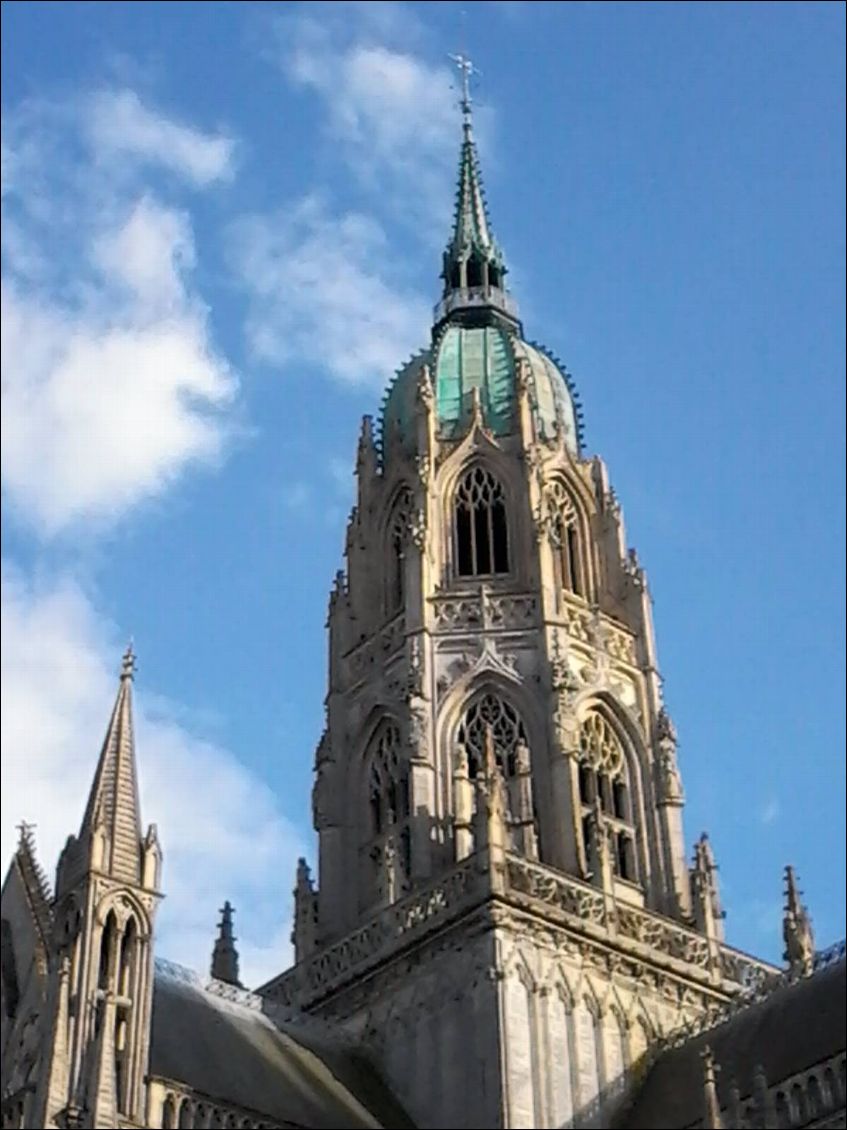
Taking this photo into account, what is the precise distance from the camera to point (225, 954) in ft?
155

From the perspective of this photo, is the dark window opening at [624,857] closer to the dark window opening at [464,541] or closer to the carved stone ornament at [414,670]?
the carved stone ornament at [414,670]

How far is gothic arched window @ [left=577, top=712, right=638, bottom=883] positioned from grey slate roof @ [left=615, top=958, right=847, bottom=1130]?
17.5 ft

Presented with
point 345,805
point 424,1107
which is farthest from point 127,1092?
point 345,805

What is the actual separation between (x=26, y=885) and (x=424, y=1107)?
8639 mm

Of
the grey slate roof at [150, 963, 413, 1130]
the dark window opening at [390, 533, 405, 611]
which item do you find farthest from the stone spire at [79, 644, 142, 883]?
the dark window opening at [390, 533, 405, 611]

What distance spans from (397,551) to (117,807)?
51.1 feet

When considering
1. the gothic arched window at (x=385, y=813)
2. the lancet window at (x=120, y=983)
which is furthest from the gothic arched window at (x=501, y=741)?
the lancet window at (x=120, y=983)

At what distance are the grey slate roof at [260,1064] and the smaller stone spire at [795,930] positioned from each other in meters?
9.90

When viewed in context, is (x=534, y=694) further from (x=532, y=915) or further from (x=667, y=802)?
(x=532, y=915)

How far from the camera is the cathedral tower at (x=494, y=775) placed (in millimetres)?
38938

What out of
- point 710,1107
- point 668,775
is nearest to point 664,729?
point 668,775

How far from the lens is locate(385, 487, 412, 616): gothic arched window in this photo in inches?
1923

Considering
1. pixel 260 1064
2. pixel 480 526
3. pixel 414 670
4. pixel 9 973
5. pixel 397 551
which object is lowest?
pixel 260 1064

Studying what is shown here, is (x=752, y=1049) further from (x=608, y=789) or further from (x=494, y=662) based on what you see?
(x=494, y=662)
